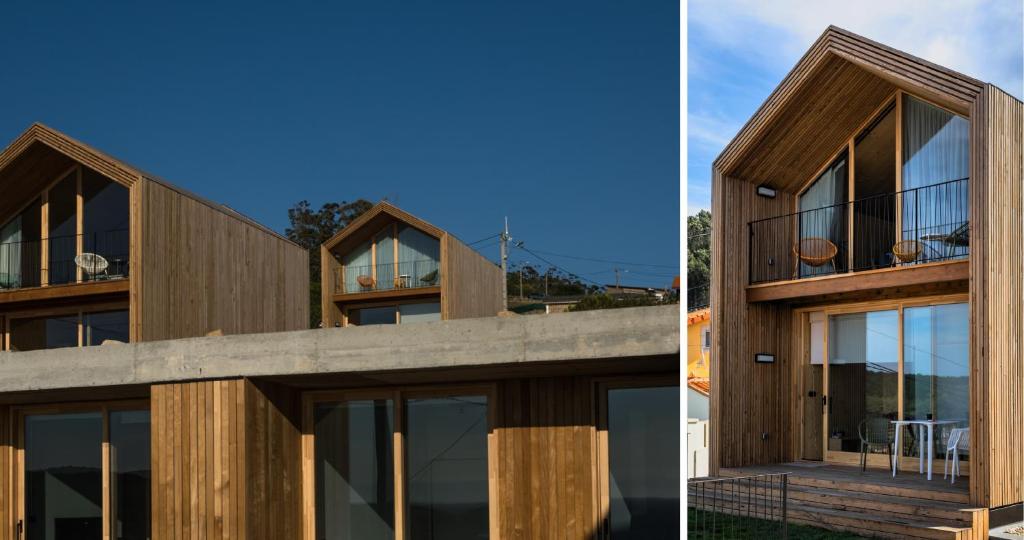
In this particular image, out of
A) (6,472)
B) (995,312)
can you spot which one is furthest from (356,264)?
(995,312)

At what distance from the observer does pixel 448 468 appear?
770 cm

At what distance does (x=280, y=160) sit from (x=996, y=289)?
43452mm

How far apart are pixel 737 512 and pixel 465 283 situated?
10.7 metres

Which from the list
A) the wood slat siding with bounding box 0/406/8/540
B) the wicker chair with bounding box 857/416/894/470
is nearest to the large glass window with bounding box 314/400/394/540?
the wood slat siding with bounding box 0/406/8/540

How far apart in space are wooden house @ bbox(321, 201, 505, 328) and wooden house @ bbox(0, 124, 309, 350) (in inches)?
190

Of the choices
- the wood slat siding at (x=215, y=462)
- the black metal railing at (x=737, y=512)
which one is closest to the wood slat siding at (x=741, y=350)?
the black metal railing at (x=737, y=512)

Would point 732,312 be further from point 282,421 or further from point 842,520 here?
point 282,421

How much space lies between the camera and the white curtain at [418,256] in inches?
738

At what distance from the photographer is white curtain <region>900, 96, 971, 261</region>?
1006cm

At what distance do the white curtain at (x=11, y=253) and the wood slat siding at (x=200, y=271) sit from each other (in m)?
2.62

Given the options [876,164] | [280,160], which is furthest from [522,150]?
[876,164]

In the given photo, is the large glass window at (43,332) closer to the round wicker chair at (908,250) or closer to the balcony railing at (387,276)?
the balcony railing at (387,276)

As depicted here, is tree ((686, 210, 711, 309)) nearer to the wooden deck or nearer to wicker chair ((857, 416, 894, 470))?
wicker chair ((857, 416, 894, 470))

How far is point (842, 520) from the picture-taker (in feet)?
28.8
